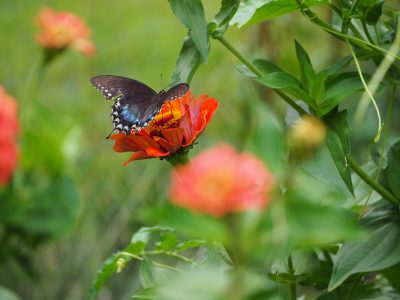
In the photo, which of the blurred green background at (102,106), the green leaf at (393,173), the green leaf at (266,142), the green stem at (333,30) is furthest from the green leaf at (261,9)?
the blurred green background at (102,106)

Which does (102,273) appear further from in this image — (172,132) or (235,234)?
(235,234)

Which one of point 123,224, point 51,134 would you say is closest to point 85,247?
point 123,224

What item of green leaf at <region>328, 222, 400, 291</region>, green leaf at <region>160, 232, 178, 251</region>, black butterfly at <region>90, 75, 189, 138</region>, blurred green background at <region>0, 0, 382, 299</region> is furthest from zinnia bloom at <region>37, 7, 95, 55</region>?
green leaf at <region>328, 222, 400, 291</region>

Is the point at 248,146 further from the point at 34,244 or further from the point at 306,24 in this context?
the point at 306,24

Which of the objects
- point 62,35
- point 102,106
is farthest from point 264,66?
point 102,106

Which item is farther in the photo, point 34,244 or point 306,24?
point 306,24

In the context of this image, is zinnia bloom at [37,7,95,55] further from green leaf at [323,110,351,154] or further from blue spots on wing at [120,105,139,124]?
green leaf at [323,110,351,154]

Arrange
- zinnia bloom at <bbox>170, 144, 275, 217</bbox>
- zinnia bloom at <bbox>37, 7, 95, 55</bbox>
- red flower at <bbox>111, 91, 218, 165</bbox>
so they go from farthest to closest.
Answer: zinnia bloom at <bbox>37, 7, 95, 55</bbox> < red flower at <bbox>111, 91, 218, 165</bbox> < zinnia bloom at <bbox>170, 144, 275, 217</bbox>
